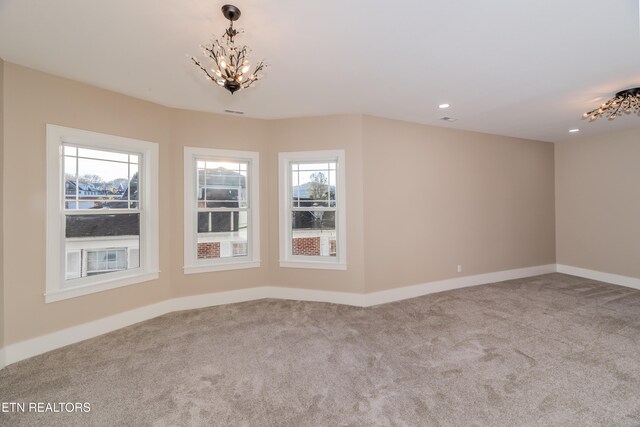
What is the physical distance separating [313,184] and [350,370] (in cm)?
258

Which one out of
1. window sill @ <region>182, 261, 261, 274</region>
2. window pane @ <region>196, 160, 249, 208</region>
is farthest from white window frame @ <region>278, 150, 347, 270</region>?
window pane @ <region>196, 160, 249, 208</region>

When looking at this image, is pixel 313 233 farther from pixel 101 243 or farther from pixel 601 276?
pixel 601 276

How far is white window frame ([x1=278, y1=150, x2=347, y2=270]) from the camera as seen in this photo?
3947mm

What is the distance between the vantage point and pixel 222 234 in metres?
4.05

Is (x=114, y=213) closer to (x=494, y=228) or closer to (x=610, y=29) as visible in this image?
(x=610, y=29)

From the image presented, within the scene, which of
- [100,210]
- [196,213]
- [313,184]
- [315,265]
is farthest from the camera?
[313,184]

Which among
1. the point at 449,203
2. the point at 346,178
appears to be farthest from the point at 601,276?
the point at 346,178

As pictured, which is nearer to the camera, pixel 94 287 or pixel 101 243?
pixel 94 287

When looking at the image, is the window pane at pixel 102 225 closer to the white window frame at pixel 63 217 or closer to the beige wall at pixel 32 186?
the white window frame at pixel 63 217

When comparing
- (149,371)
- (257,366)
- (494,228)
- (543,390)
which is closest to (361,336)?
(257,366)

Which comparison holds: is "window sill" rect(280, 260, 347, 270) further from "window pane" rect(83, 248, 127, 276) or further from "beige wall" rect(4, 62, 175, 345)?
"beige wall" rect(4, 62, 175, 345)

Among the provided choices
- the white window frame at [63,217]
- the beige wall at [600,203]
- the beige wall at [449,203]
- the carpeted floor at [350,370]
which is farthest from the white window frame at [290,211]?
the beige wall at [600,203]

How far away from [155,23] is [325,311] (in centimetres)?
344

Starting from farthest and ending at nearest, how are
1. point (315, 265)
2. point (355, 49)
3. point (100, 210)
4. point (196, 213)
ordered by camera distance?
point (315, 265), point (196, 213), point (100, 210), point (355, 49)
